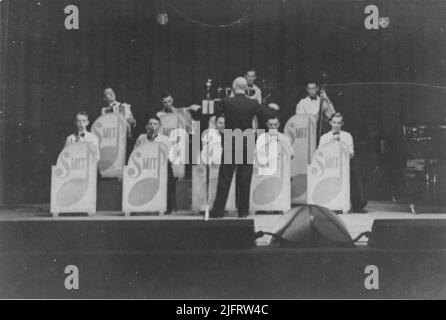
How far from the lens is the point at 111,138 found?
4469mm

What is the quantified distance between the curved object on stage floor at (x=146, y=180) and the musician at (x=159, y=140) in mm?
31

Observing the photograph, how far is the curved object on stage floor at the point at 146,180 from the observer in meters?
4.23

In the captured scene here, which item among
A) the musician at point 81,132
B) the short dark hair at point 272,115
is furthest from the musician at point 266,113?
the musician at point 81,132

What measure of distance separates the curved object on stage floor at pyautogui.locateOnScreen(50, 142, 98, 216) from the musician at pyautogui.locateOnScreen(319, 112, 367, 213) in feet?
6.07

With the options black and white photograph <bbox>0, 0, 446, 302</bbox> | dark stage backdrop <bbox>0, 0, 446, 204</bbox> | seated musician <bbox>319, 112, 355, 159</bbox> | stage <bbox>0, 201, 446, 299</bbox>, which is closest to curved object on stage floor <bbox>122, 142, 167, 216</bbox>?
black and white photograph <bbox>0, 0, 446, 302</bbox>

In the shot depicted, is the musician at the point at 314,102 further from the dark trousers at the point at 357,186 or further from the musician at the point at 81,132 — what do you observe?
the musician at the point at 81,132

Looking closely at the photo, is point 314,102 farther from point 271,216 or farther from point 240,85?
point 271,216

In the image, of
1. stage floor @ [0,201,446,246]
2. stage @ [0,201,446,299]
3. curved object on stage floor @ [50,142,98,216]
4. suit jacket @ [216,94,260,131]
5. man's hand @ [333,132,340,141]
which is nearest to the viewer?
stage @ [0,201,446,299]

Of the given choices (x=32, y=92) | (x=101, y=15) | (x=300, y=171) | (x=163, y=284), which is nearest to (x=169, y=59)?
(x=101, y=15)

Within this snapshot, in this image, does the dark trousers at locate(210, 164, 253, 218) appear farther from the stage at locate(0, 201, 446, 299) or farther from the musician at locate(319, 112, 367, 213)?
the musician at locate(319, 112, 367, 213)

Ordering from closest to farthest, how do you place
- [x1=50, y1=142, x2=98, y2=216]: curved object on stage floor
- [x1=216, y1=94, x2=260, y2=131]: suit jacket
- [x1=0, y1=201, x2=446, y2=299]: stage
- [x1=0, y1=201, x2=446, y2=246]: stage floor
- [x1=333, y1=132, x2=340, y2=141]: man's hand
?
[x1=0, y1=201, x2=446, y2=299]: stage < [x1=0, y1=201, x2=446, y2=246]: stage floor < [x1=50, y1=142, x2=98, y2=216]: curved object on stage floor < [x1=216, y1=94, x2=260, y2=131]: suit jacket < [x1=333, y1=132, x2=340, y2=141]: man's hand

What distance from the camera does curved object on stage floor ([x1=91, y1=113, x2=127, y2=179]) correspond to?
4445 millimetres

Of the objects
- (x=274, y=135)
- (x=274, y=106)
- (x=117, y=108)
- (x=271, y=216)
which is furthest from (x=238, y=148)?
(x=117, y=108)

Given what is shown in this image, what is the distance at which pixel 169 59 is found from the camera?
434cm
